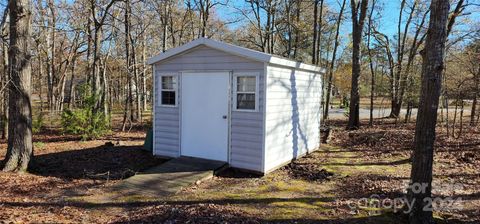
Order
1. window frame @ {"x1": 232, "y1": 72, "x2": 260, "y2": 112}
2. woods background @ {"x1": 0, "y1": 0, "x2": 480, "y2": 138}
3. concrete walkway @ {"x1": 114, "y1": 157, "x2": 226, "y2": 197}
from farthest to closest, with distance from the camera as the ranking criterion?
woods background @ {"x1": 0, "y1": 0, "x2": 480, "y2": 138} → window frame @ {"x1": 232, "y1": 72, "x2": 260, "y2": 112} → concrete walkway @ {"x1": 114, "y1": 157, "x2": 226, "y2": 197}

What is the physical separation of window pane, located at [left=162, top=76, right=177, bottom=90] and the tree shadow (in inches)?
73.9

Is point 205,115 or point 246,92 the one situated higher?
point 246,92

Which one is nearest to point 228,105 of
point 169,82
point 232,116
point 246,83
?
point 232,116

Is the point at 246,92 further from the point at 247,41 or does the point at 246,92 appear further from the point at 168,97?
the point at 247,41

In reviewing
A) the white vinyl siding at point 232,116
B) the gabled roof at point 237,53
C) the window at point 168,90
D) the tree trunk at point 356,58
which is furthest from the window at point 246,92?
the tree trunk at point 356,58

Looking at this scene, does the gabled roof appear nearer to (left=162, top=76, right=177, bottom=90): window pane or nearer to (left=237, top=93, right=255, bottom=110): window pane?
(left=162, top=76, right=177, bottom=90): window pane

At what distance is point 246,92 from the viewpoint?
701cm

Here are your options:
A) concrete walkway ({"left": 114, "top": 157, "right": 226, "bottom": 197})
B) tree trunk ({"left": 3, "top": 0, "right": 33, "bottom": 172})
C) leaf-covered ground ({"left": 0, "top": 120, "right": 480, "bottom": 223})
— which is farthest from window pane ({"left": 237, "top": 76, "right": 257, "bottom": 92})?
tree trunk ({"left": 3, "top": 0, "right": 33, "bottom": 172})

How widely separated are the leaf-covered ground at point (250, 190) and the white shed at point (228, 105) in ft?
1.78

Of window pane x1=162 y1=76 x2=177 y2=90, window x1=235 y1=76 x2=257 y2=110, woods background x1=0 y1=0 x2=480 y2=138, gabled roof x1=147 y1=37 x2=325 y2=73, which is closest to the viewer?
gabled roof x1=147 y1=37 x2=325 y2=73

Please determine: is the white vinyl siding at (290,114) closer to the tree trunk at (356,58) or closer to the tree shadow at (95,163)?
the tree shadow at (95,163)

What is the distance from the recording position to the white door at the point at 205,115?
7.26 m

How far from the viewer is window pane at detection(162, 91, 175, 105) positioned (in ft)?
26.0

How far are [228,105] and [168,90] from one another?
5.82 feet
